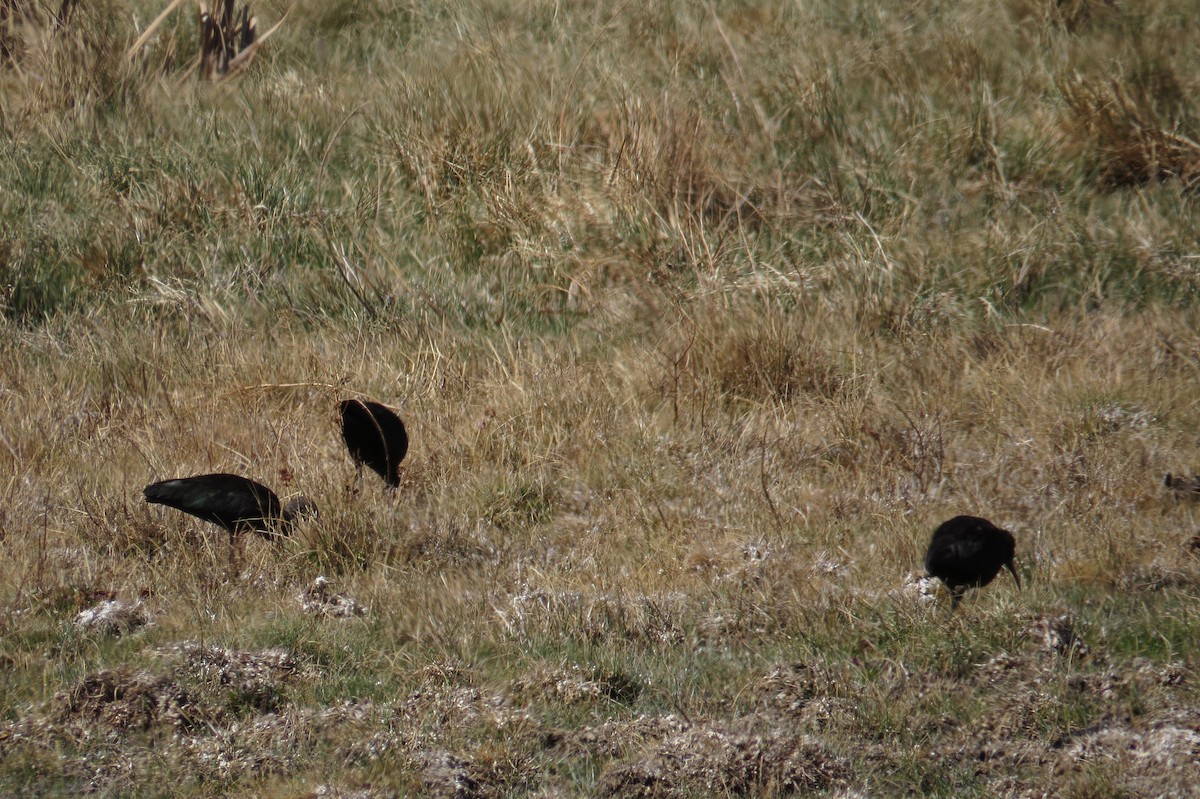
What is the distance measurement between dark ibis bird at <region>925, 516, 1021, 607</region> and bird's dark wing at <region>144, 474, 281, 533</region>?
212 centimetres

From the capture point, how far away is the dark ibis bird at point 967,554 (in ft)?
13.2

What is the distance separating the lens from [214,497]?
446 centimetres

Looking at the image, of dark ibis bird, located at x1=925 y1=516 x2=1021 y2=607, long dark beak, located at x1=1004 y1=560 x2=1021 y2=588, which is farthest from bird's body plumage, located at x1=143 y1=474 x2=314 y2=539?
long dark beak, located at x1=1004 y1=560 x2=1021 y2=588

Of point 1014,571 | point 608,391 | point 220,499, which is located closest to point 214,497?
point 220,499

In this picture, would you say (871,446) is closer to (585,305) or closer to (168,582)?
(585,305)

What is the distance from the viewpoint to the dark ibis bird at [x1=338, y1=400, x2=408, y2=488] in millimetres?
4895

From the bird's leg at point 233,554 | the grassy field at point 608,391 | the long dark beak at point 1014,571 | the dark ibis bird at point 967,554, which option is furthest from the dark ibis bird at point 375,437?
the long dark beak at point 1014,571

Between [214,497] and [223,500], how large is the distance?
0.03 m

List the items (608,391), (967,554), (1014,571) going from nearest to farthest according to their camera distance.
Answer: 1. (967,554)
2. (1014,571)
3. (608,391)

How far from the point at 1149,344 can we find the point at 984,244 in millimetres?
1011

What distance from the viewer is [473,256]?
715 centimetres

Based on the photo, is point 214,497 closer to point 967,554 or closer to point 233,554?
point 233,554

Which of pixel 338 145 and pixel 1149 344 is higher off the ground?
pixel 338 145

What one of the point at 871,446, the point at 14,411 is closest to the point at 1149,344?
the point at 871,446
